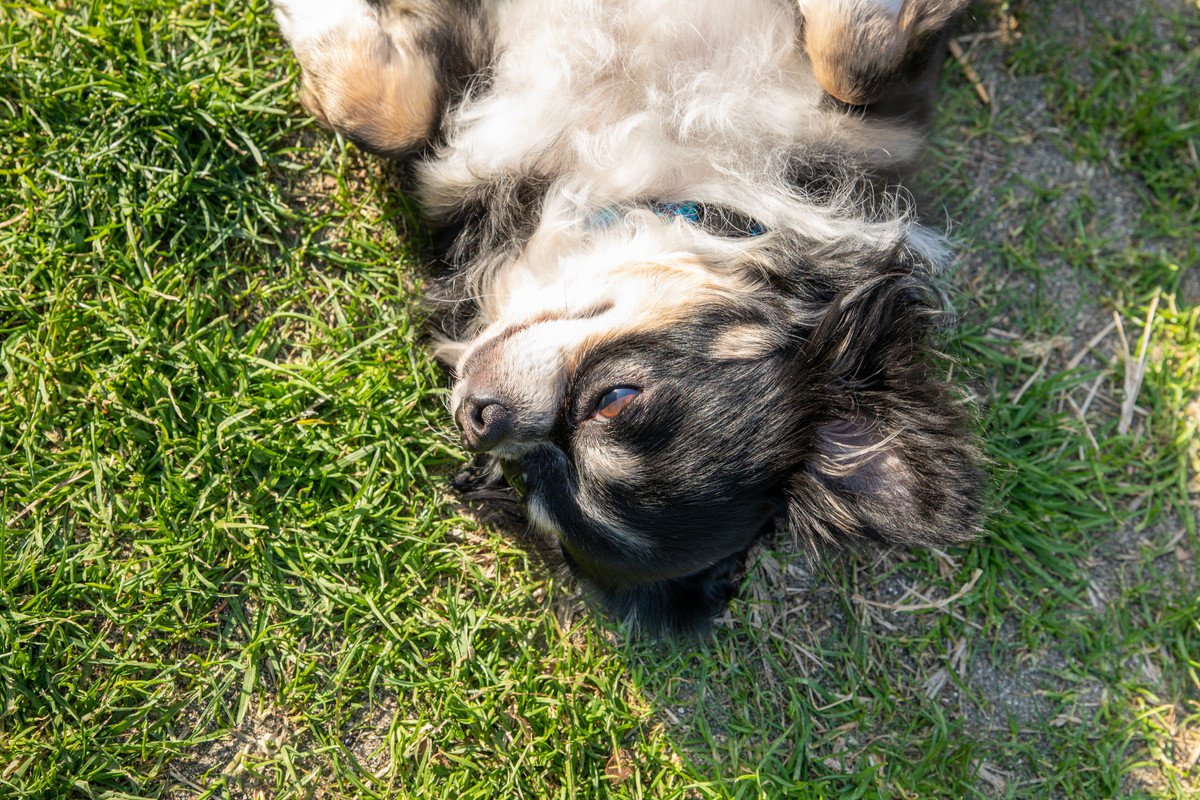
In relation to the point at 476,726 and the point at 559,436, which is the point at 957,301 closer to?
the point at 559,436

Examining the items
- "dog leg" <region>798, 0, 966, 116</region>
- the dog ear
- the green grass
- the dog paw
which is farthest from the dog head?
the dog paw

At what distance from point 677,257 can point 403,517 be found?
150cm

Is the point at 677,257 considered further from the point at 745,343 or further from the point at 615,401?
the point at 615,401

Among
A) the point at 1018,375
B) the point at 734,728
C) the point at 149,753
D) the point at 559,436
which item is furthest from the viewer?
the point at 1018,375

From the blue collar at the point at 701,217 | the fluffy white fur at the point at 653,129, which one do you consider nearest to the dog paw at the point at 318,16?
the fluffy white fur at the point at 653,129

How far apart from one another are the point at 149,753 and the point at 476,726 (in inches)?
46.1

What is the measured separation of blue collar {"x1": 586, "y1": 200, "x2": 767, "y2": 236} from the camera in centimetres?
271

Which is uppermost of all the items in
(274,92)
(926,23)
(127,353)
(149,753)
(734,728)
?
(926,23)

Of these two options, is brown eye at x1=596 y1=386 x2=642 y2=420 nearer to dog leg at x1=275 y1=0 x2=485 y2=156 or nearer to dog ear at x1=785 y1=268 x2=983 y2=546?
dog ear at x1=785 y1=268 x2=983 y2=546

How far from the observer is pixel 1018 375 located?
3607mm

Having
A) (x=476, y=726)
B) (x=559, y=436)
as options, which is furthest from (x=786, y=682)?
(x=559, y=436)

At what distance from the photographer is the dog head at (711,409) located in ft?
8.07

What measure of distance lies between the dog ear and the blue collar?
38 cm

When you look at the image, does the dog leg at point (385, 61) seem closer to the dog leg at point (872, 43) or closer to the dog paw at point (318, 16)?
the dog paw at point (318, 16)
